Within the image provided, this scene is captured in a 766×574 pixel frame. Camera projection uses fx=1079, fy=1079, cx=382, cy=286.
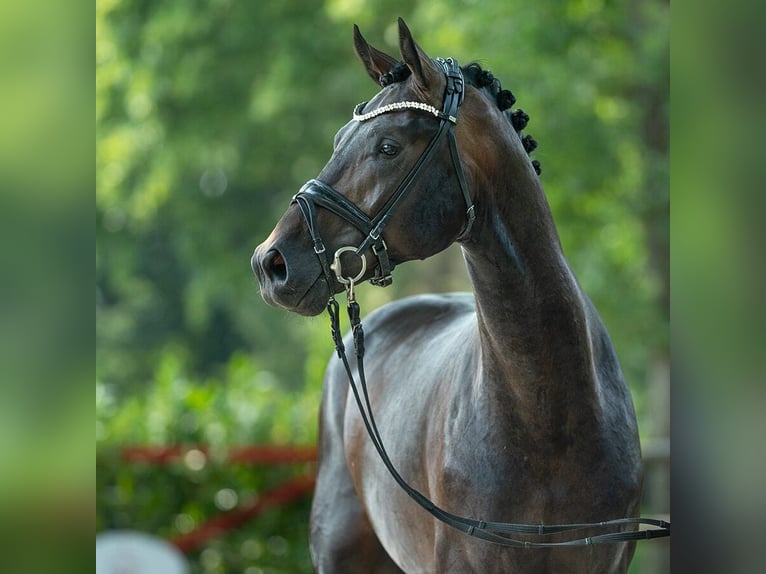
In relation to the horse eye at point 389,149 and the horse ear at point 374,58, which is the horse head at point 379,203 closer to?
the horse eye at point 389,149

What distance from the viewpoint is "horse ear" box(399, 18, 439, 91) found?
2623 millimetres

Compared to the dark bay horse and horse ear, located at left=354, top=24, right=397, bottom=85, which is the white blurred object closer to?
the dark bay horse

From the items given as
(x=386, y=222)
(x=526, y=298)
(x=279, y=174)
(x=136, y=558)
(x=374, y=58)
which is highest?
(x=279, y=174)

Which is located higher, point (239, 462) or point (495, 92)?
point (495, 92)

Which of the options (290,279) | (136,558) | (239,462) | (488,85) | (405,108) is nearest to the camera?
(290,279)

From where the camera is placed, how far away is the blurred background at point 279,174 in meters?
7.82

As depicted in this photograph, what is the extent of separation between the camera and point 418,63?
269 cm

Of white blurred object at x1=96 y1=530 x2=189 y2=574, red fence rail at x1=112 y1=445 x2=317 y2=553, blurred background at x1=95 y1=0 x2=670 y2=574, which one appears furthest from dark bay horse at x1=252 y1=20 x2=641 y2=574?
red fence rail at x1=112 y1=445 x2=317 y2=553

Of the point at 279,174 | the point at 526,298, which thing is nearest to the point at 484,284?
the point at 526,298

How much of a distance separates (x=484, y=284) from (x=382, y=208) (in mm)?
351

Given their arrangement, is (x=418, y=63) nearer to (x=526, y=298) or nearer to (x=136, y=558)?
(x=526, y=298)

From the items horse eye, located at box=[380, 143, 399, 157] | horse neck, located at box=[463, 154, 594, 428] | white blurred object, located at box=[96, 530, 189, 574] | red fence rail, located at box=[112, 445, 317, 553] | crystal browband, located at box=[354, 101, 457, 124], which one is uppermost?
crystal browband, located at box=[354, 101, 457, 124]

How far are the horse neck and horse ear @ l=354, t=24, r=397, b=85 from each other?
0.47 metres
